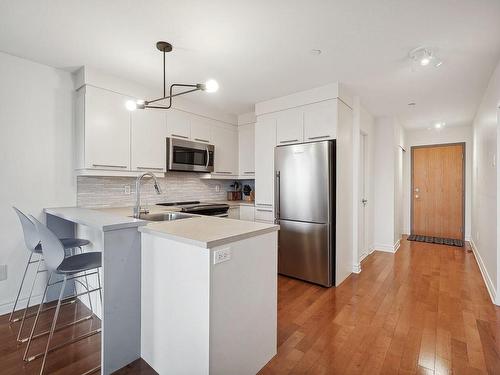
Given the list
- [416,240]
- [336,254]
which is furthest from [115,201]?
[416,240]

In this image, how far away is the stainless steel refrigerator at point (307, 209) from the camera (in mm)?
2980

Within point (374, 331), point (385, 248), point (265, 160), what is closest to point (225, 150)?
point (265, 160)

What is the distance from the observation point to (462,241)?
528 cm

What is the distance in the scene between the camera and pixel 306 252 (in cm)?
316

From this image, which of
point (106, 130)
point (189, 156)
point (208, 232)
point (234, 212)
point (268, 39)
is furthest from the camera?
point (234, 212)

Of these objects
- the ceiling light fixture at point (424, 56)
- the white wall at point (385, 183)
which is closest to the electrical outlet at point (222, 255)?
Answer: the ceiling light fixture at point (424, 56)

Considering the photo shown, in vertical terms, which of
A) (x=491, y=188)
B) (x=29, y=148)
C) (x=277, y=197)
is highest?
(x=29, y=148)

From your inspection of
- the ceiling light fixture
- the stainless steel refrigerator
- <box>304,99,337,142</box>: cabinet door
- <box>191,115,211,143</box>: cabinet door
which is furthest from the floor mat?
<box>191,115,211,143</box>: cabinet door

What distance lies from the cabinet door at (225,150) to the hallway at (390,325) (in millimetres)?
1968

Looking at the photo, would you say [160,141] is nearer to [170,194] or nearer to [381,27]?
[170,194]

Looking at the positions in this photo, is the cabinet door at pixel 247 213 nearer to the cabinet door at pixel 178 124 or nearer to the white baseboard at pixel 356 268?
the cabinet door at pixel 178 124

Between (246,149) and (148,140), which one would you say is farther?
(246,149)

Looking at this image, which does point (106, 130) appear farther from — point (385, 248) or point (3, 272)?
point (385, 248)

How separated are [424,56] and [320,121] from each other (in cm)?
115
